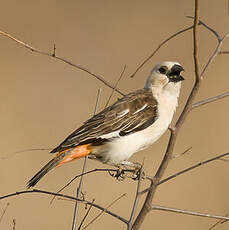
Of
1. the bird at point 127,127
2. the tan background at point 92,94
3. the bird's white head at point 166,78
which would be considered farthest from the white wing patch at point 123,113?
the tan background at point 92,94

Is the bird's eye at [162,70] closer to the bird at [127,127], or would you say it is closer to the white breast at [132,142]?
the bird at [127,127]

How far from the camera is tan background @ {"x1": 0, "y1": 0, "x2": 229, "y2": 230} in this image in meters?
5.98

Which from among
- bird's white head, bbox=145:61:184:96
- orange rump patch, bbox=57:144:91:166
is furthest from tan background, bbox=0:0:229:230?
orange rump patch, bbox=57:144:91:166

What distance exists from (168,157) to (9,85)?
483 cm

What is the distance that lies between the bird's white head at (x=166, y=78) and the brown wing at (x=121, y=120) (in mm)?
120

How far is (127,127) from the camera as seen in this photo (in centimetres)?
378

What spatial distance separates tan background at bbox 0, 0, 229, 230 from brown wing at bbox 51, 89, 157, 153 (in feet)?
7.19

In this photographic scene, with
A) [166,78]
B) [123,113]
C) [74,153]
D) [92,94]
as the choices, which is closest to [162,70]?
[166,78]

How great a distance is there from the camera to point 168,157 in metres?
2.58

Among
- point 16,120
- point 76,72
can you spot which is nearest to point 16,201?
point 16,120

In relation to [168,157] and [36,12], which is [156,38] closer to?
[36,12]

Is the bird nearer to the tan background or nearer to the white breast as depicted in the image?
the white breast

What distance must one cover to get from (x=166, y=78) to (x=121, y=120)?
450 millimetres

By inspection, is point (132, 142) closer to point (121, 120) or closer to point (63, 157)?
point (121, 120)
